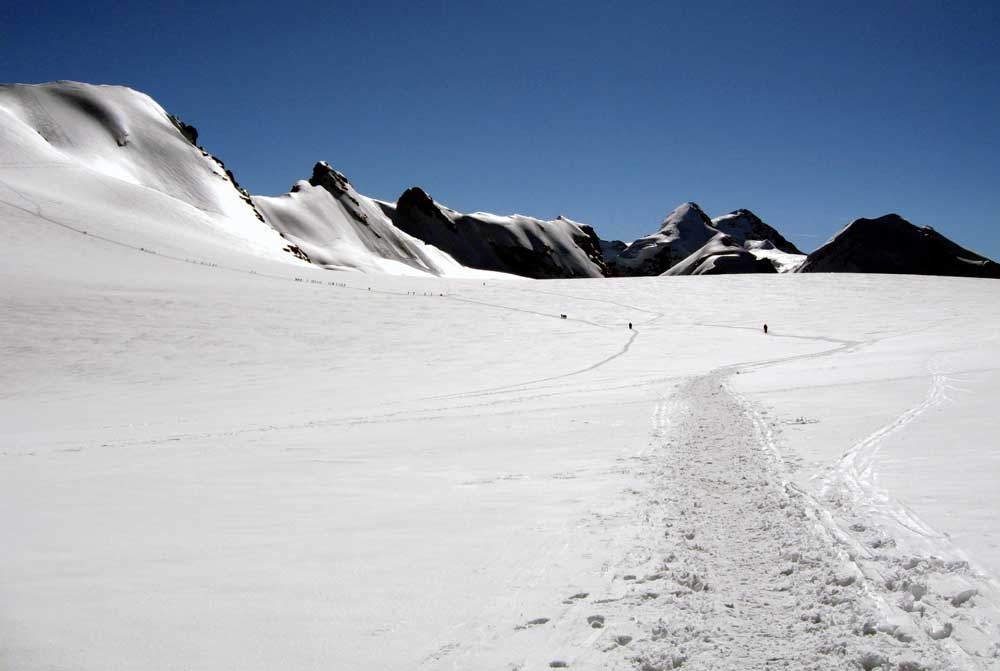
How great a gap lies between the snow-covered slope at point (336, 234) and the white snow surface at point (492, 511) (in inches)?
4882

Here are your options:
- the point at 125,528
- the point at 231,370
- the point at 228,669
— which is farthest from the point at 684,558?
the point at 231,370

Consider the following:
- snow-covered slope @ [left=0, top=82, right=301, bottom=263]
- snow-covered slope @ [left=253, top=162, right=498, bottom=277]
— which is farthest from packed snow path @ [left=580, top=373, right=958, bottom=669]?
snow-covered slope @ [left=253, top=162, right=498, bottom=277]

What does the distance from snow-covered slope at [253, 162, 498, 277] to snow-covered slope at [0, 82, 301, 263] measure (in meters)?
24.4

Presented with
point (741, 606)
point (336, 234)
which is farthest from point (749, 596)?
point (336, 234)

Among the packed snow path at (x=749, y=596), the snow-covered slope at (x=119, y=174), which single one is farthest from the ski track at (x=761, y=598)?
the snow-covered slope at (x=119, y=174)

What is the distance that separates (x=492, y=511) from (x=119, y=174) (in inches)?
4305

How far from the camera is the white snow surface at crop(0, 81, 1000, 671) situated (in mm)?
4059

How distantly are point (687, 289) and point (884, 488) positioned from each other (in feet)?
177

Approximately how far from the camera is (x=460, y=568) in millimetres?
5230

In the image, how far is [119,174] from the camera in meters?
93.9

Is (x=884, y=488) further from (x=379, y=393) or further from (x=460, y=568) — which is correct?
(x=379, y=393)

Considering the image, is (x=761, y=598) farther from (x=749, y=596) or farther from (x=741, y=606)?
(x=741, y=606)

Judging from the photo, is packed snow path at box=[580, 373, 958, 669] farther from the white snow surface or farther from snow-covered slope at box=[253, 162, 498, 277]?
snow-covered slope at box=[253, 162, 498, 277]

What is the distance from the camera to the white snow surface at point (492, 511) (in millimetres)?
4059
